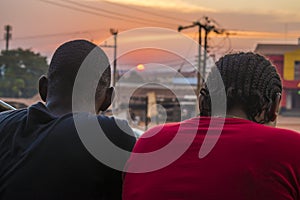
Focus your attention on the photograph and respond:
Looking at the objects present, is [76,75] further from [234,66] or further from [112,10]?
[112,10]

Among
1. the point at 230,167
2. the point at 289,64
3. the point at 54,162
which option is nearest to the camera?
the point at 230,167

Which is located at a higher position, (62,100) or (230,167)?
(62,100)

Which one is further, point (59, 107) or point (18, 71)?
point (18, 71)

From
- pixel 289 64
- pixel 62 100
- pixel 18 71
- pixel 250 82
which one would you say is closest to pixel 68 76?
pixel 62 100

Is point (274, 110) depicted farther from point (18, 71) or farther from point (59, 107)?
point (18, 71)

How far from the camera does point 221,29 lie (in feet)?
70.3

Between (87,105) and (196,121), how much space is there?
36cm

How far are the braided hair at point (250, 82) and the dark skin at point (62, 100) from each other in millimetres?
390

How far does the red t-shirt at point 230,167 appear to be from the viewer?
3.92 ft

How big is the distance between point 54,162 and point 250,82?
0.62 metres

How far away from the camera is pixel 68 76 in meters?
1.45

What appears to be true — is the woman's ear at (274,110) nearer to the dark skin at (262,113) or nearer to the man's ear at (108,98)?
the dark skin at (262,113)

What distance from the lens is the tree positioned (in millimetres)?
21328

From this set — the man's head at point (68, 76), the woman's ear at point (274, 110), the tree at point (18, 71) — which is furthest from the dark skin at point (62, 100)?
the tree at point (18, 71)
